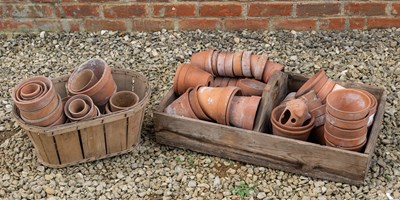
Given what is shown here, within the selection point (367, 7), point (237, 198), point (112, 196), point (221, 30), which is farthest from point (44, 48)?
point (367, 7)

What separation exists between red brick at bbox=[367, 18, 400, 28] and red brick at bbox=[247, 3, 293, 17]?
23.3 inches

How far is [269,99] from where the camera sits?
303cm

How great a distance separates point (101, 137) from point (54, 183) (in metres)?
0.34

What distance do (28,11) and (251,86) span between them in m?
1.99

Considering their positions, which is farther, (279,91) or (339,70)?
(339,70)

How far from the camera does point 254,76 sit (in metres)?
3.25

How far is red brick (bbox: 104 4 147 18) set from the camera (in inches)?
163

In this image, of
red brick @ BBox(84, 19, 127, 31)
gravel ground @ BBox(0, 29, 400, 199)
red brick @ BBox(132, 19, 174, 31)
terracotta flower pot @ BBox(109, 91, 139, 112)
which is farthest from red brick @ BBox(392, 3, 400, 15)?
terracotta flower pot @ BBox(109, 91, 139, 112)

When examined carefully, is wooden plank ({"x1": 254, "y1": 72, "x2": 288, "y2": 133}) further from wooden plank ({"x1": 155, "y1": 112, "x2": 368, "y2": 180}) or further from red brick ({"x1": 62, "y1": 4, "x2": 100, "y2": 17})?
red brick ({"x1": 62, "y1": 4, "x2": 100, "y2": 17})

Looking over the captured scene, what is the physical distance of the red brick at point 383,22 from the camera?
4.08m

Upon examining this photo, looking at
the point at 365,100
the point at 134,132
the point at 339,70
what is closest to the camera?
the point at 365,100

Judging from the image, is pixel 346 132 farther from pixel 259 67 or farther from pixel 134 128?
pixel 134 128

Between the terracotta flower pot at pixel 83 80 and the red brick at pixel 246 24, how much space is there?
1331mm

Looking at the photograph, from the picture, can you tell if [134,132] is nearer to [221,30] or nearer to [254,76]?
[254,76]
